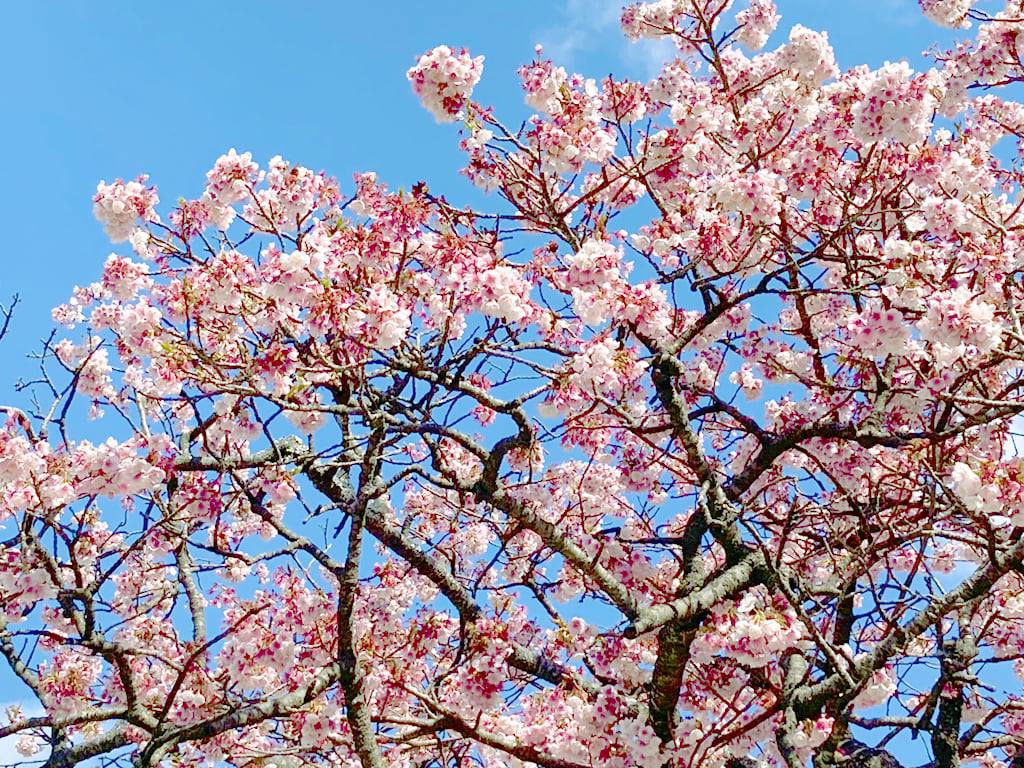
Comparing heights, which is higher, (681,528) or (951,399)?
(681,528)

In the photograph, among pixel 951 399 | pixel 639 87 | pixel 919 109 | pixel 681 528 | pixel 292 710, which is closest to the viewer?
pixel 951 399

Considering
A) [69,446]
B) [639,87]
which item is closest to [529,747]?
[69,446]

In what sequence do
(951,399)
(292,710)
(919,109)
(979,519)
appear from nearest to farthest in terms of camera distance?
(979,519) → (951,399) → (292,710) → (919,109)

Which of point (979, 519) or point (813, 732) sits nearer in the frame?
point (979, 519)

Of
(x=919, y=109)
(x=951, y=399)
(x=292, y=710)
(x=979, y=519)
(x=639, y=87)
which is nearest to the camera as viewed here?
(x=979, y=519)

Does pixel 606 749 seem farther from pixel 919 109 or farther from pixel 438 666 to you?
pixel 919 109

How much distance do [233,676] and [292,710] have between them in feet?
2.75

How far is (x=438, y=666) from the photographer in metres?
7.48

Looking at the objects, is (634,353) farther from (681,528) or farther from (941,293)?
(681,528)

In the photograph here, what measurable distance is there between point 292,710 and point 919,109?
5.64m

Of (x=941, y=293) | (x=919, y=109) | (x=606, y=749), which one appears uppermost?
(x=919, y=109)

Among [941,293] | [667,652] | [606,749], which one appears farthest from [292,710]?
[941,293]

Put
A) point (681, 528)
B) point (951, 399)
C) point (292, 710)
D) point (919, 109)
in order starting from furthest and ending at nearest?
point (681, 528) → point (919, 109) → point (292, 710) → point (951, 399)

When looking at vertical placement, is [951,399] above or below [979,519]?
above
